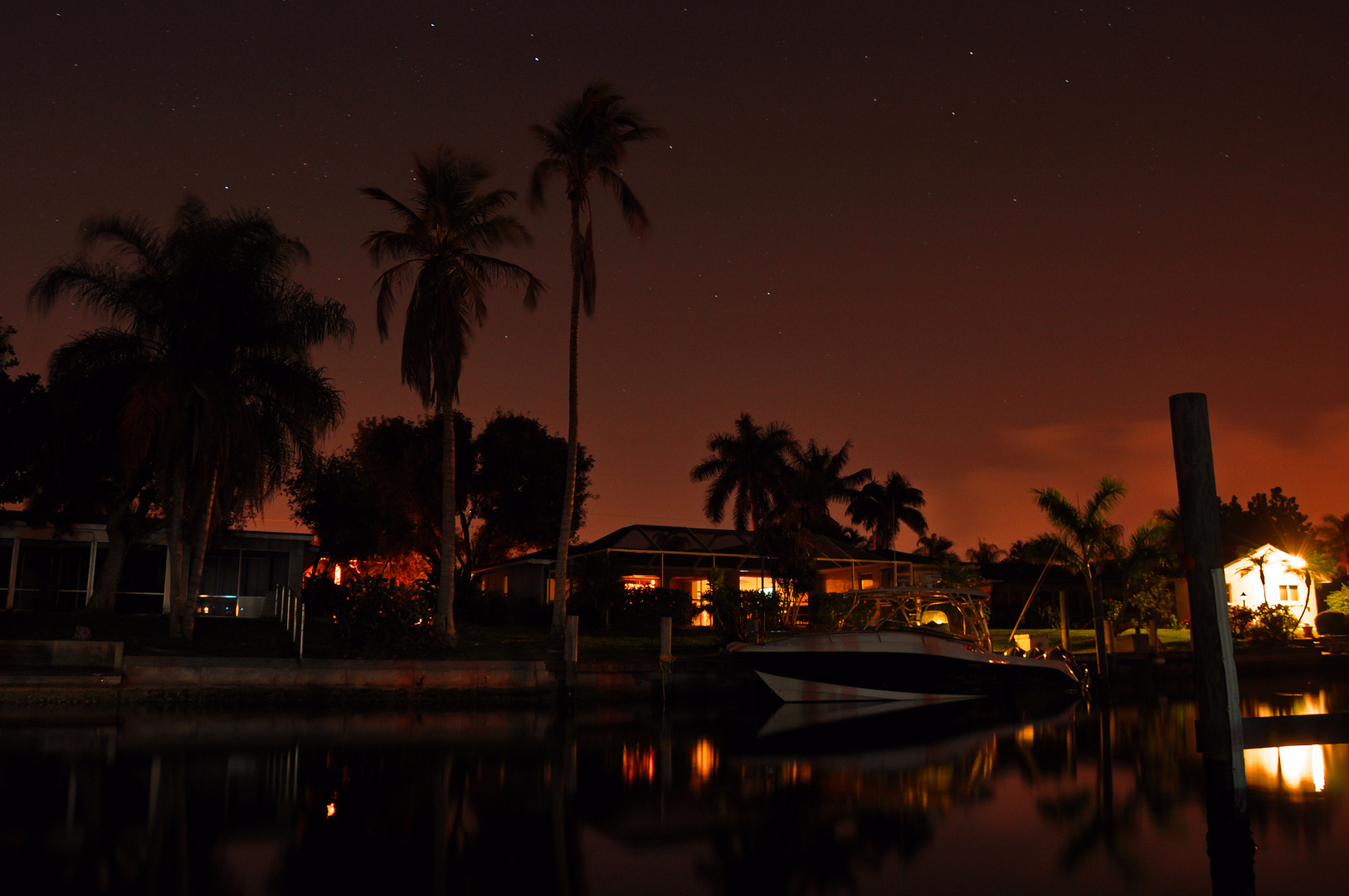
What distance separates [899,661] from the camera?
19.7 meters

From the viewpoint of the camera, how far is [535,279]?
24406 mm

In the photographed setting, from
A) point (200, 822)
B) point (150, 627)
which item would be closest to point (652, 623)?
point (150, 627)

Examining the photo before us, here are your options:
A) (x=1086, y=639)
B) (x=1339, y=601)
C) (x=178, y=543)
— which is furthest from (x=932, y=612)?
(x=1339, y=601)

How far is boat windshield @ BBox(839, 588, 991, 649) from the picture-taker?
2080 centimetres

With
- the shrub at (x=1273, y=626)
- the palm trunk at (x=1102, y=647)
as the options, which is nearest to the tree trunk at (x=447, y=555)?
the palm trunk at (x=1102, y=647)

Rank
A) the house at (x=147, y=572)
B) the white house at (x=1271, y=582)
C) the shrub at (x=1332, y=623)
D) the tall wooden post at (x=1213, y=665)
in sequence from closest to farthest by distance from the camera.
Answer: the tall wooden post at (x=1213, y=665), the house at (x=147, y=572), the shrub at (x=1332, y=623), the white house at (x=1271, y=582)

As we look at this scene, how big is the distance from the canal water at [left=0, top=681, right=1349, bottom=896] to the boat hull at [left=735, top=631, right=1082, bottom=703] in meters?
4.17

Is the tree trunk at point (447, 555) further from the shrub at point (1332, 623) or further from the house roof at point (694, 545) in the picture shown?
the shrub at point (1332, 623)

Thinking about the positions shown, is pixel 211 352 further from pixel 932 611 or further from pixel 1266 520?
pixel 1266 520

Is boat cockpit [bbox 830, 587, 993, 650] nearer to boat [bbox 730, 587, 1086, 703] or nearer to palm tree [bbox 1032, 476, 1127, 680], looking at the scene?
boat [bbox 730, 587, 1086, 703]

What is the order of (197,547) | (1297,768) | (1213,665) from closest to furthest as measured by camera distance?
(1213,665) → (1297,768) → (197,547)

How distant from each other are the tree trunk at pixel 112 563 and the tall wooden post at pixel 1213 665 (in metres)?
26.3

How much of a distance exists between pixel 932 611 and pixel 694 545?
14827 mm

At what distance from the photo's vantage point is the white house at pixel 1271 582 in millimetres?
40156
